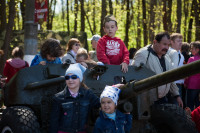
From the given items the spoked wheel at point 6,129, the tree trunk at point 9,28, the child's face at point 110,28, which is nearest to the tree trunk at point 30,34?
the tree trunk at point 9,28

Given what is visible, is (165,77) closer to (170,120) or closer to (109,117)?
(109,117)

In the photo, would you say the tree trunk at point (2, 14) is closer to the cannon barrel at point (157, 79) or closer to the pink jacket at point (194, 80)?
the pink jacket at point (194, 80)

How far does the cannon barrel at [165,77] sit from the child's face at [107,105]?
42cm

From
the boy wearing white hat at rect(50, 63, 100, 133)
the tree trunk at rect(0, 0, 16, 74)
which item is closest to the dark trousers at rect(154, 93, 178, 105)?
the boy wearing white hat at rect(50, 63, 100, 133)

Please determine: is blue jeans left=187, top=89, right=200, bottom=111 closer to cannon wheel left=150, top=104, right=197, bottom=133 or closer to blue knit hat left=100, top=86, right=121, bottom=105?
cannon wheel left=150, top=104, right=197, bottom=133

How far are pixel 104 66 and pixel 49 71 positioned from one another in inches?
31.6

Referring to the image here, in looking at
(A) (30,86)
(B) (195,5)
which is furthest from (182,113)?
(B) (195,5)

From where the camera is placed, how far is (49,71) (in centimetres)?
625

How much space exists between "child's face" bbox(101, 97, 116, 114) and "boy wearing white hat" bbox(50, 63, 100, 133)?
0.33 meters

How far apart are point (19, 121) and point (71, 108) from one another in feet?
2.99

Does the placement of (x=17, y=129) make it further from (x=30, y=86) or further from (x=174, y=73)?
(x=174, y=73)

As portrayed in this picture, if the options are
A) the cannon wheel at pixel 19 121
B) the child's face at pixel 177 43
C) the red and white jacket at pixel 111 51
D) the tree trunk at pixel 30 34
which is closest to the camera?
the cannon wheel at pixel 19 121

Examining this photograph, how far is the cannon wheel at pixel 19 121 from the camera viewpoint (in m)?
5.55

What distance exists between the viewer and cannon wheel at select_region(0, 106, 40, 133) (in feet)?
18.2
